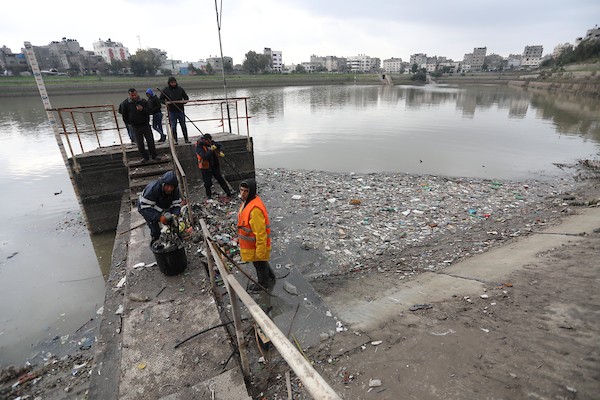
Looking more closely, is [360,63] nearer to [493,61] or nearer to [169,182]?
[493,61]

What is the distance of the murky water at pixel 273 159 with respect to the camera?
5316 millimetres

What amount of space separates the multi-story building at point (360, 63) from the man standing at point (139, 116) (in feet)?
528

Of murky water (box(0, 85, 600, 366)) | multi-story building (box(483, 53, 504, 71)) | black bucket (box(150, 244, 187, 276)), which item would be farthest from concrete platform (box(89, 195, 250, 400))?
multi-story building (box(483, 53, 504, 71))

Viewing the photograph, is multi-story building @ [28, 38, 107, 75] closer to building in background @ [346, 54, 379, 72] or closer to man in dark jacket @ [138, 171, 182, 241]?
man in dark jacket @ [138, 171, 182, 241]

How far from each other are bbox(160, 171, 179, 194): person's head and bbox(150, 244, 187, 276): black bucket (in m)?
0.85

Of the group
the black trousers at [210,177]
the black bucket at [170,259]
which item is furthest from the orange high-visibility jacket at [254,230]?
the black trousers at [210,177]

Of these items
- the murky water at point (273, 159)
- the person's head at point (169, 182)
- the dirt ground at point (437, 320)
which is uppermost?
the person's head at point (169, 182)

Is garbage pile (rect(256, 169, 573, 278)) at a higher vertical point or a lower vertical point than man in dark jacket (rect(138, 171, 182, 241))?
lower

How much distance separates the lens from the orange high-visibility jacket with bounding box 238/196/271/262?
12.5ft

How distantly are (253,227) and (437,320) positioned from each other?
2.58 metres

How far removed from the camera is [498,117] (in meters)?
23.1

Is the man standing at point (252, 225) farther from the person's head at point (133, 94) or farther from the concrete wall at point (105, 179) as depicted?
the concrete wall at point (105, 179)

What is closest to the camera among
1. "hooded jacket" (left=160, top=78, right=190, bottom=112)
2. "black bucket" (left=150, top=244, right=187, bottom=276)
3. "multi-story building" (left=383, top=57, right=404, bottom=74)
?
"black bucket" (left=150, top=244, right=187, bottom=276)

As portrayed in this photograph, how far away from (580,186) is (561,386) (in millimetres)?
10343
